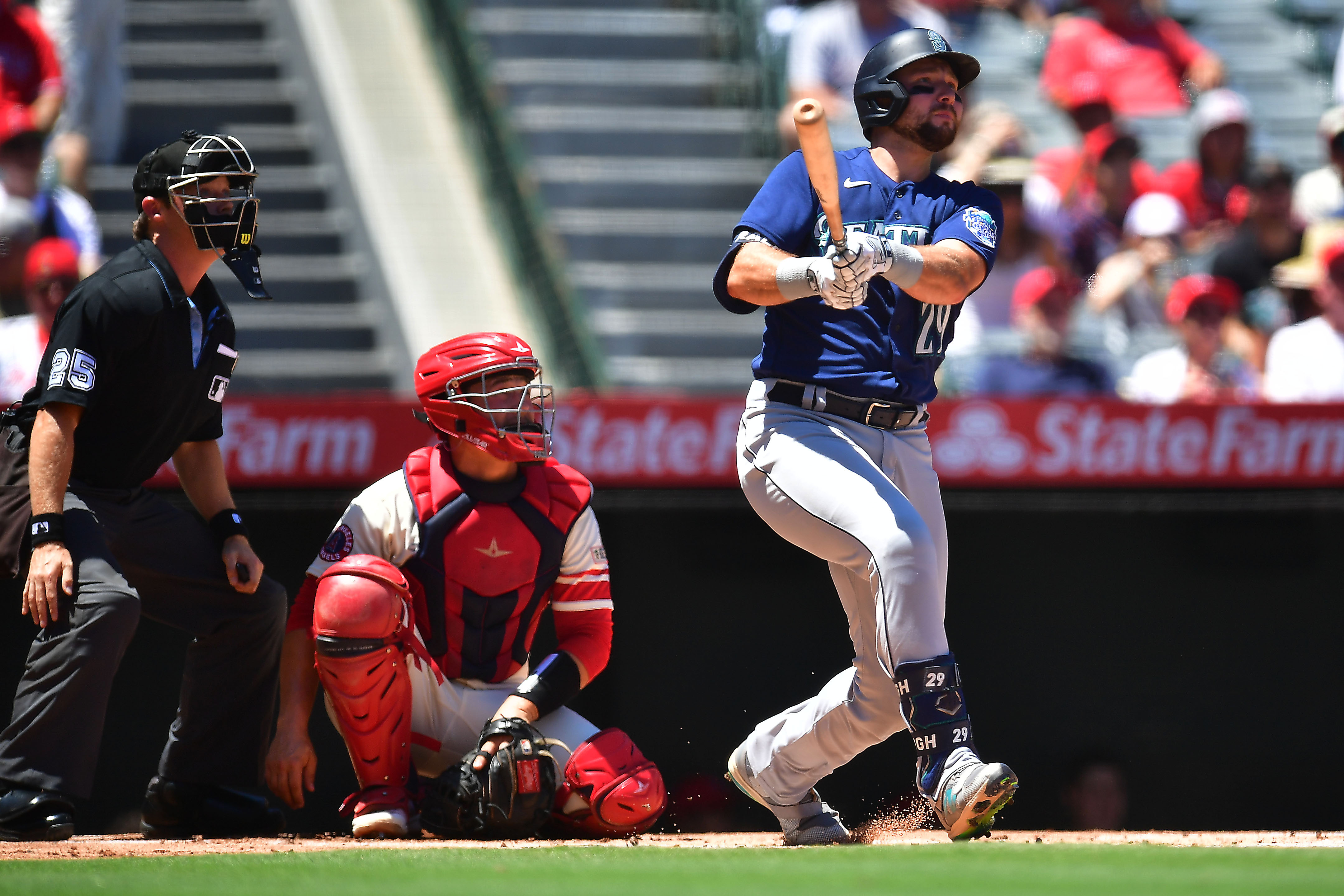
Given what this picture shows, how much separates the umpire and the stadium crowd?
3.27m

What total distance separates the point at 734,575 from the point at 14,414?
2.36 metres

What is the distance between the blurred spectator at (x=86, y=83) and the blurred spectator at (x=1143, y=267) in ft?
16.7

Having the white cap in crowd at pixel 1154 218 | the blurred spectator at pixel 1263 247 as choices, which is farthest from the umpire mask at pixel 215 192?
the white cap in crowd at pixel 1154 218

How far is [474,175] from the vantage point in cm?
954

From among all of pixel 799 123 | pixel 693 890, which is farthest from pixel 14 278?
pixel 693 890

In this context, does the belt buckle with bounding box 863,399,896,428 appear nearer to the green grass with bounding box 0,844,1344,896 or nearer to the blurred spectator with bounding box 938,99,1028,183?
the green grass with bounding box 0,844,1344,896

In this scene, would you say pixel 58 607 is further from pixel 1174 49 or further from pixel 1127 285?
pixel 1174 49

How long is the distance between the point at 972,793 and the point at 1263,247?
537cm

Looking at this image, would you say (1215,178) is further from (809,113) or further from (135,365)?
(135,365)

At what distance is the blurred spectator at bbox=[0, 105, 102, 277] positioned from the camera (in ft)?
23.9

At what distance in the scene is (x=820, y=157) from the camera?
140 inches

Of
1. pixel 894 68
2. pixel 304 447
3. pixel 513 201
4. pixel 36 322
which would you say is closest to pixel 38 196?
pixel 36 322

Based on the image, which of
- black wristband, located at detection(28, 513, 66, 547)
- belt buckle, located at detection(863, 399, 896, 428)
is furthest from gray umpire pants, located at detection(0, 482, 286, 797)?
belt buckle, located at detection(863, 399, 896, 428)

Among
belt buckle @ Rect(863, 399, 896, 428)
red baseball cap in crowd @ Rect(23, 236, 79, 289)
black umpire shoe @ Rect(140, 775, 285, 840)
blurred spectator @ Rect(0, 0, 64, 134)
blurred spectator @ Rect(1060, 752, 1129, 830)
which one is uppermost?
blurred spectator @ Rect(0, 0, 64, 134)
